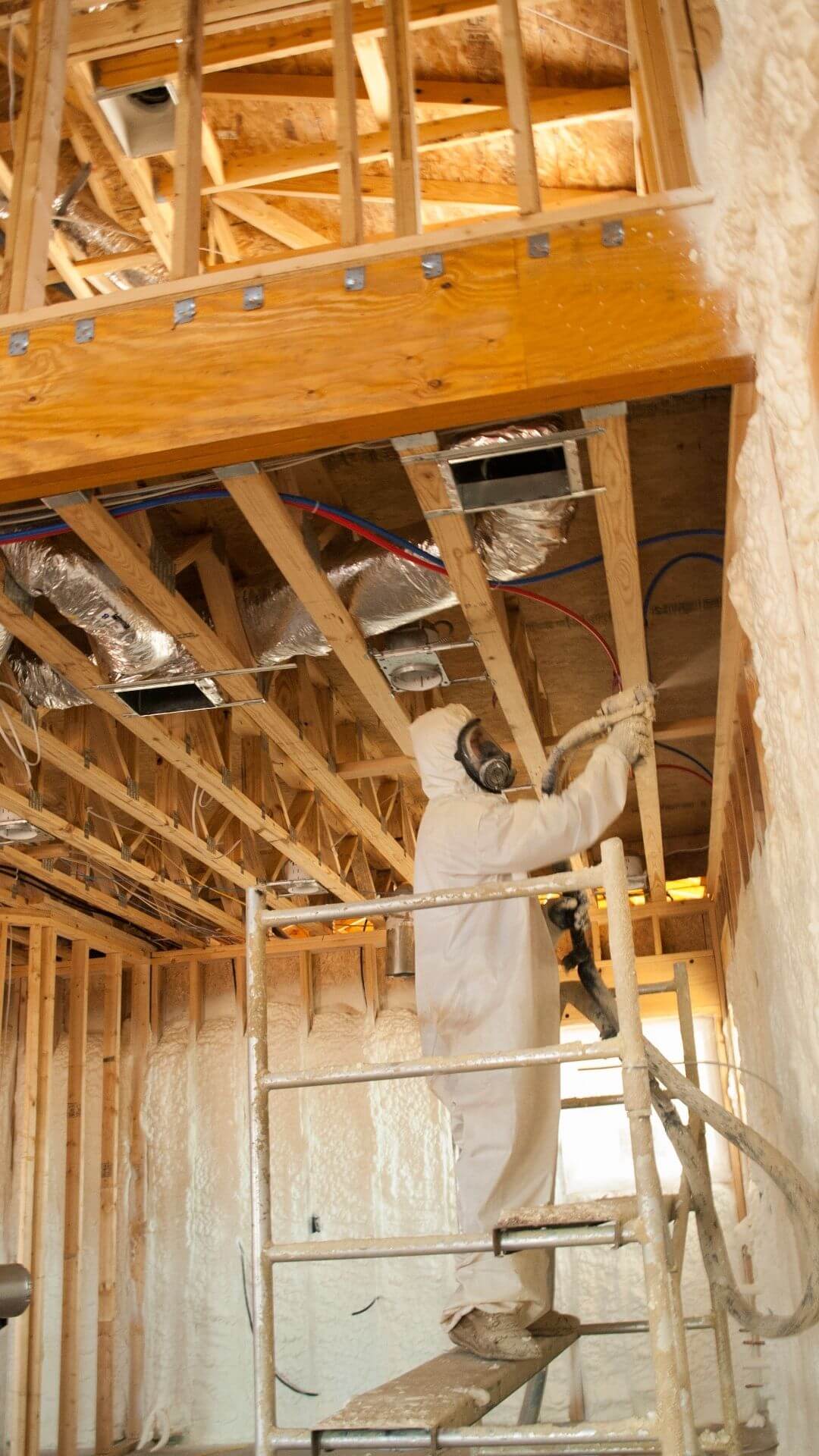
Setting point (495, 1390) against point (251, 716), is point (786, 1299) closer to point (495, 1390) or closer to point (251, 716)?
point (495, 1390)

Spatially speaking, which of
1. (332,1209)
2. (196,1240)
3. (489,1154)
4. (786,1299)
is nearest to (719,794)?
(786,1299)

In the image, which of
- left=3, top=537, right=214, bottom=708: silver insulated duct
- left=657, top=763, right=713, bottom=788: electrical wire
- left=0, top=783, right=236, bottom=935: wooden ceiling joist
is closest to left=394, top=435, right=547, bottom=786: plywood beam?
left=3, top=537, right=214, bottom=708: silver insulated duct

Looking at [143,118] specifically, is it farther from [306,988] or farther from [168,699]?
[306,988]

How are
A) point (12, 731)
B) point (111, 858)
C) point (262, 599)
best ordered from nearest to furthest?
point (262, 599) < point (12, 731) < point (111, 858)

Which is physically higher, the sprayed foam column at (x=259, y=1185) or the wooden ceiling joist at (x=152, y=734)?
the wooden ceiling joist at (x=152, y=734)

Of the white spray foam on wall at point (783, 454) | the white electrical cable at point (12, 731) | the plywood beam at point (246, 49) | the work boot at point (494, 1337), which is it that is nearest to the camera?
the white spray foam on wall at point (783, 454)

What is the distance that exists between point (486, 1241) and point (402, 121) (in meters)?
2.33

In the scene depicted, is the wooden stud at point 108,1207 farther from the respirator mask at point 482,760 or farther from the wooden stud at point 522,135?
the wooden stud at point 522,135

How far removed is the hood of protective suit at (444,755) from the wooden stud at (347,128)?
1136mm

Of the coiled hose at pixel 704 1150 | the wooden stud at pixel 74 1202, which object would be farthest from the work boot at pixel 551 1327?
the wooden stud at pixel 74 1202

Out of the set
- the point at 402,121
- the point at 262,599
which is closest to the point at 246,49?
the point at 402,121

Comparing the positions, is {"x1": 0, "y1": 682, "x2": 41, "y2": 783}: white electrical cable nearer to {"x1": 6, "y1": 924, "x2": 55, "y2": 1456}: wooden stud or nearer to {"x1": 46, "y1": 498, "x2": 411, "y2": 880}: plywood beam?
{"x1": 46, "y1": 498, "x2": 411, "y2": 880}: plywood beam

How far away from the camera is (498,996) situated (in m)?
2.93

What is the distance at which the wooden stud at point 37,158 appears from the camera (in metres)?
2.99
